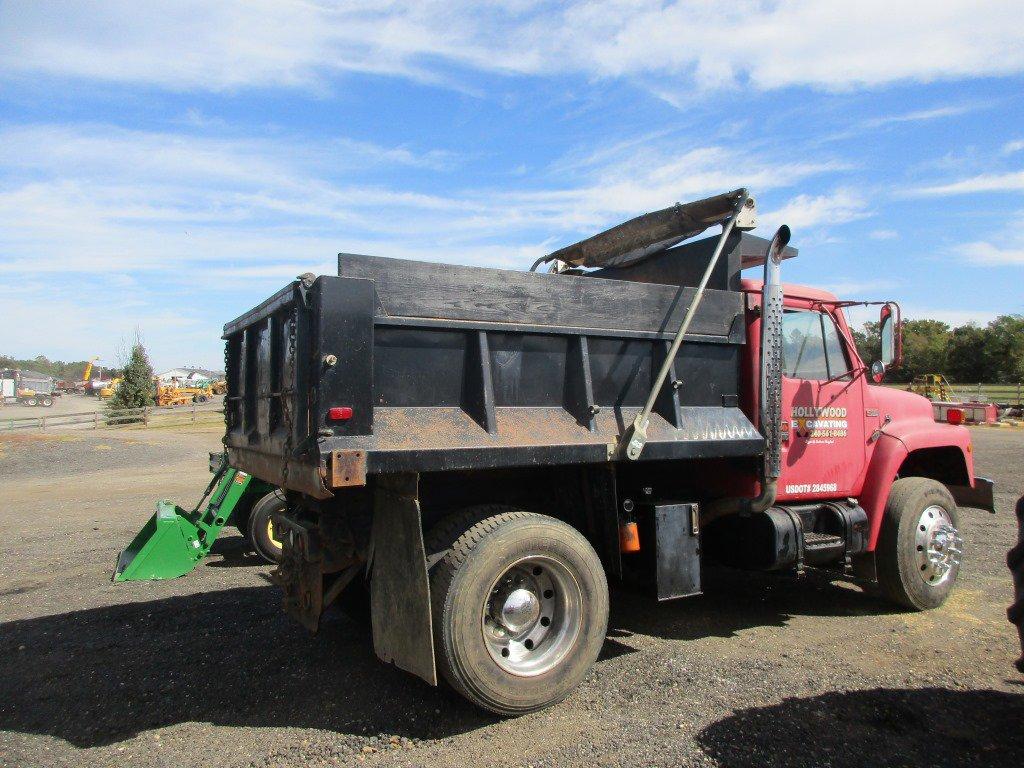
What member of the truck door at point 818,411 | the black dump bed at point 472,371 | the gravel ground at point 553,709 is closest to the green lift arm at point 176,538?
the gravel ground at point 553,709

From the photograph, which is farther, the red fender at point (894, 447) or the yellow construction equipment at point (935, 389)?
the yellow construction equipment at point (935, 389)

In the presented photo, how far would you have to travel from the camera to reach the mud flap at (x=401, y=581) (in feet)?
12.3

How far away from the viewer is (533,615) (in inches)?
164

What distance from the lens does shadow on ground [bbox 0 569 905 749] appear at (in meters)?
4.00

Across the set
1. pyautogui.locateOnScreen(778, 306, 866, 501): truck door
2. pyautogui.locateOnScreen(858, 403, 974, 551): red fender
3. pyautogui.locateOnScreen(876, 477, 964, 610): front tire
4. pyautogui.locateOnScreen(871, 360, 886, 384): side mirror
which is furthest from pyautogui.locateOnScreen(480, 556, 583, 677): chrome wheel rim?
pyautogui.locateOnScreen(871, 360, 886, 384): side mirror

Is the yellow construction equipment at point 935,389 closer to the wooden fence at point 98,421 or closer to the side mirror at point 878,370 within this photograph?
the side mirror at point 878,370

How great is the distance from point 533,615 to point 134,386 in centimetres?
3687

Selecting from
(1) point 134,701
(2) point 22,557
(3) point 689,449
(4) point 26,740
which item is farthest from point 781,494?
(2) point 22,557

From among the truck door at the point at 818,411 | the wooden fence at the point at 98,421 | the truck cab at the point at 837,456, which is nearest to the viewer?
the truck cab at the point at 837,456

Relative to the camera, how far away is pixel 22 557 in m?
8.25

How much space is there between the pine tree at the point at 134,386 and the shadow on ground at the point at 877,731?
123 feet

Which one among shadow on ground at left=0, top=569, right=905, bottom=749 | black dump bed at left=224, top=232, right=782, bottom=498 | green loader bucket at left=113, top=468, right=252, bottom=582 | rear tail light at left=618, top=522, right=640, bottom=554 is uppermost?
black dump bed at left=224, top=232, right=782, bottom=498

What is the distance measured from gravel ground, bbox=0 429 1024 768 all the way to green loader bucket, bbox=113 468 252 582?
0.24 m

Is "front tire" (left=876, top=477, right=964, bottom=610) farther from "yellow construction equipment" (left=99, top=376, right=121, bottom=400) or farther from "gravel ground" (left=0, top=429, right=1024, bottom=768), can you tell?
"yellow construction equipment" (left=99, top=376, right=121, bottom=400)
